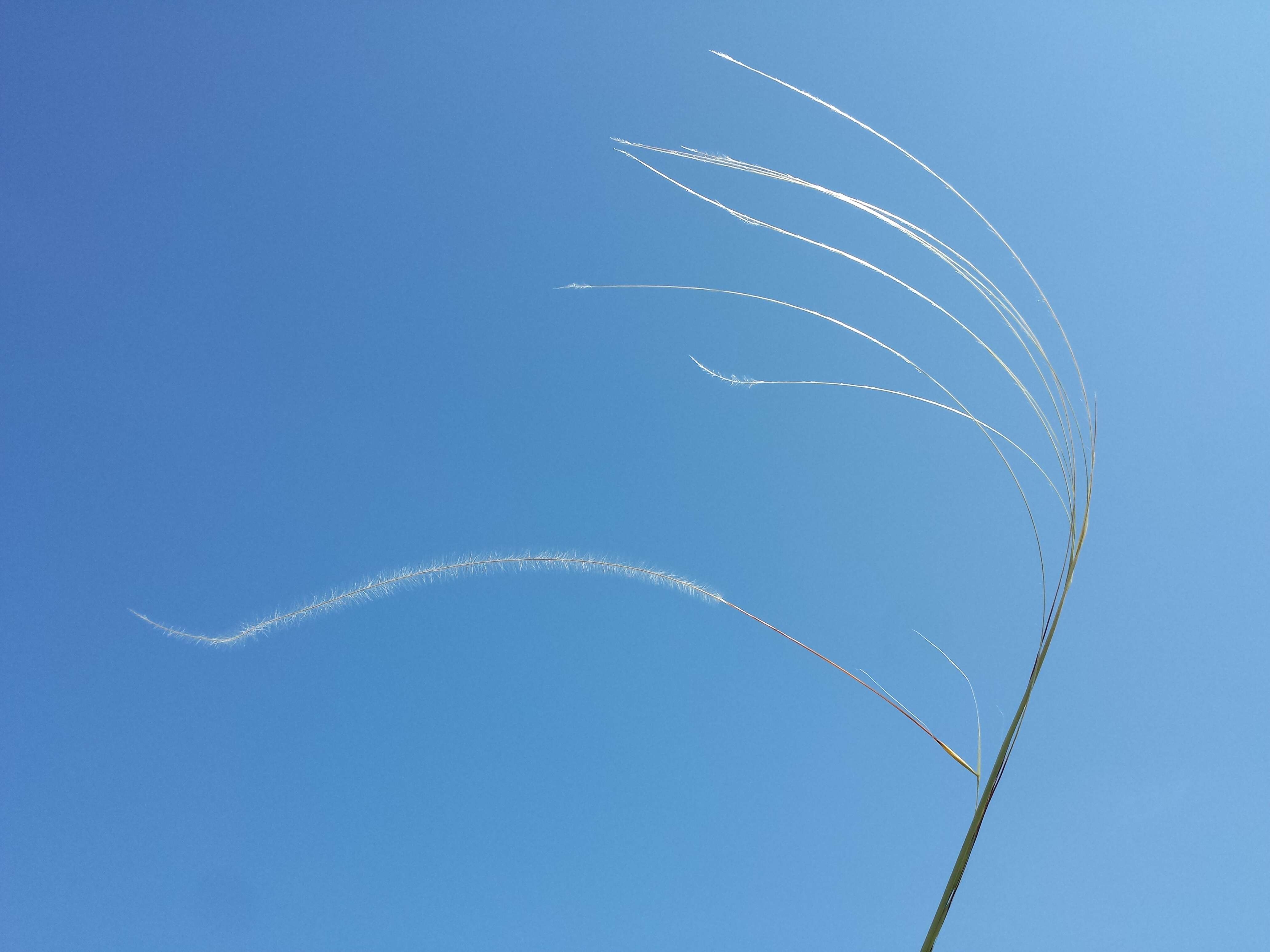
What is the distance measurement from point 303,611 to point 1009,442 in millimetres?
1305

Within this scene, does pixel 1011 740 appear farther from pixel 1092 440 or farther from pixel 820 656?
pixel 1092 440

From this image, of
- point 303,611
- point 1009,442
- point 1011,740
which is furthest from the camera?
point 303,611

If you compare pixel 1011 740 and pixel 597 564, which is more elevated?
pixel 597 564

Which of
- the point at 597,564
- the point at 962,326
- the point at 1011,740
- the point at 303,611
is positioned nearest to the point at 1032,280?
the point at 962,326

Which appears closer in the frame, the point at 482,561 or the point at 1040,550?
the point at 1040,550

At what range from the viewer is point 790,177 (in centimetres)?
117

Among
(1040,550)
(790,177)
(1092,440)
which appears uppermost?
(790,177)

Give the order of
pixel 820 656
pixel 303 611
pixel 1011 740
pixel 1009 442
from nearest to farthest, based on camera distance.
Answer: pixel 1011 740 < pixel 820 656 < pixel 1009 442 < pixel 303 611

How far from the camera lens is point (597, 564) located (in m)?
1.24

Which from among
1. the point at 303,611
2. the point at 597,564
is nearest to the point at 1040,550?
the point at 597,564

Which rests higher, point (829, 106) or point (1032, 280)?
point (829, 106)

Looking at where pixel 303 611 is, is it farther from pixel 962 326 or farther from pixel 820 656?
pixel 962 326

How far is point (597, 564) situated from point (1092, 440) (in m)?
0.81

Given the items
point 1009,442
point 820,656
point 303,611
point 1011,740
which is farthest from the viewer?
point 303,611
